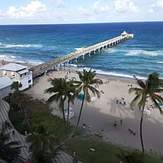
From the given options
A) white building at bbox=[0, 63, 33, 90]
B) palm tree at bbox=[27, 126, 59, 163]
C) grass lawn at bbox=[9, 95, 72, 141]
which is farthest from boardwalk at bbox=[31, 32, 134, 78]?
palm tree at bbox=[27, 126, 59, 163]

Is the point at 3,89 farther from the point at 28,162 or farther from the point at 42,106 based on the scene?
the point at 28,162

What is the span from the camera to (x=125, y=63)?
82625mm

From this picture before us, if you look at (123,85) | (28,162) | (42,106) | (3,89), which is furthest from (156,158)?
(123,85)

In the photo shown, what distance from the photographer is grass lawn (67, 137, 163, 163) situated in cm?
2814

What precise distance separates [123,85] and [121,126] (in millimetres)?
19449

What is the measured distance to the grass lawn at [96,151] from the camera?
28141mm

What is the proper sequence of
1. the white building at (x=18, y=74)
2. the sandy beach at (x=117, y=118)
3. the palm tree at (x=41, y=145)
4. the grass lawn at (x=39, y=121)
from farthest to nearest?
the white building at (x=18, y=74) < the sandy beach at (x=117, y=118) < the grass lawn at (x=39, y=121) < the palm tree at (x=41, y=145)

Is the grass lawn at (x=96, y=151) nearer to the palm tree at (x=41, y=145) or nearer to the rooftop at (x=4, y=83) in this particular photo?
the palm tree at (x=41, y=145)

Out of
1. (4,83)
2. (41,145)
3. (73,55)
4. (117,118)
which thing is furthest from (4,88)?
(73,55)

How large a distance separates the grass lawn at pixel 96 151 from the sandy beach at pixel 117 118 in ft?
10.7

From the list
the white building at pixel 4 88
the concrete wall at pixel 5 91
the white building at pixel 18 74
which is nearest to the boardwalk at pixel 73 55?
the white building at pixel 18 74

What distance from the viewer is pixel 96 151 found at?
1177 inches

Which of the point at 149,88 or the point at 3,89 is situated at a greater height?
the point at 149,88

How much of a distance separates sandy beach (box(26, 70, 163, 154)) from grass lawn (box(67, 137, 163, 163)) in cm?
327
